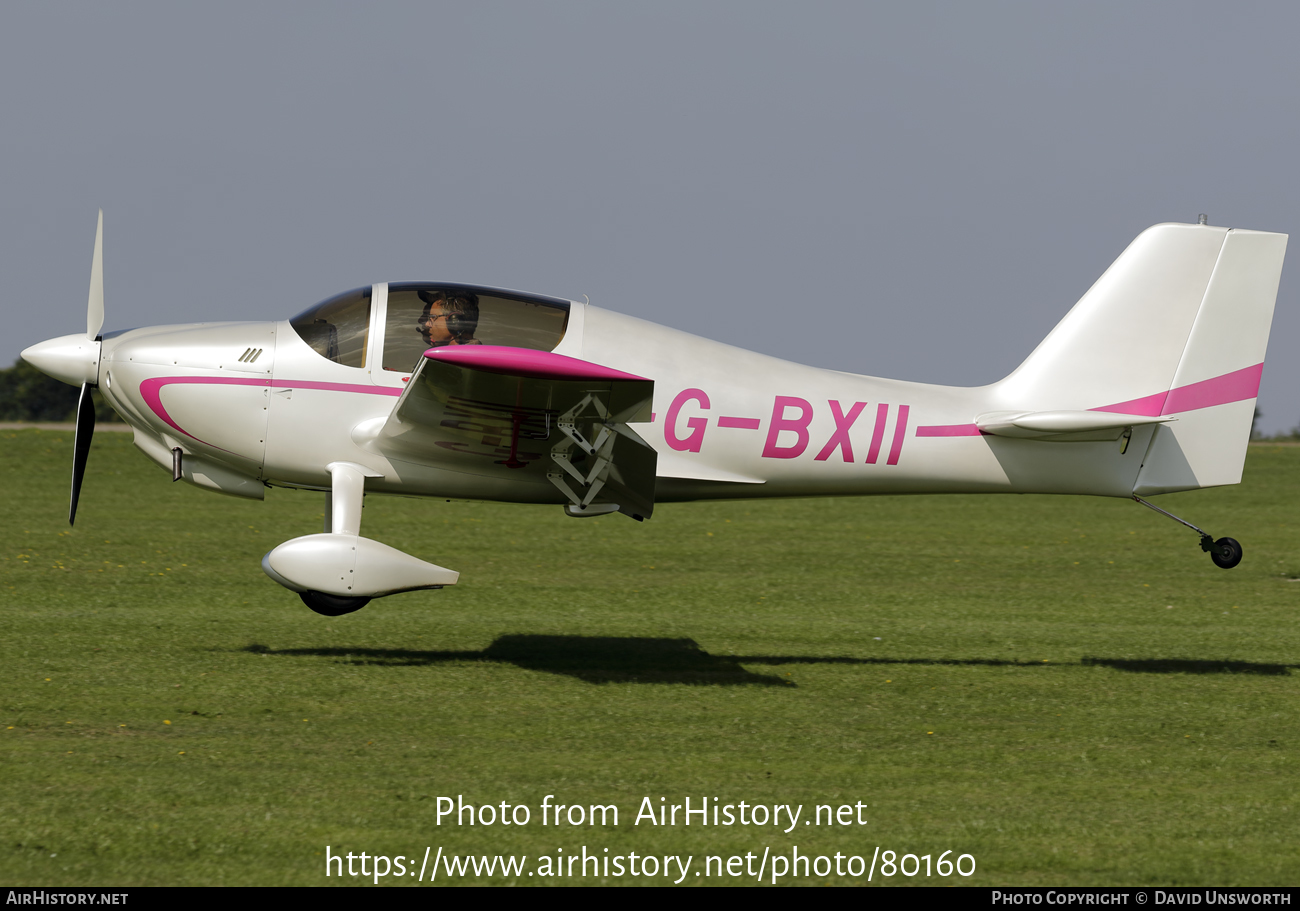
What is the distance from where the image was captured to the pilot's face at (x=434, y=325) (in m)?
8.90

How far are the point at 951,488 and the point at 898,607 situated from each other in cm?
343

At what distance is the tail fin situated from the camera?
31.7 ft

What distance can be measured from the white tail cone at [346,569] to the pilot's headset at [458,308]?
1646mm

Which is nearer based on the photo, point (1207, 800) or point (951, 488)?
point (1207, 800)

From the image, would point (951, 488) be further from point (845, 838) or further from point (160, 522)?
point (160, 522)

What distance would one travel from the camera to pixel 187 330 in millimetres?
9242

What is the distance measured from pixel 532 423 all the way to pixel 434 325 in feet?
3.28

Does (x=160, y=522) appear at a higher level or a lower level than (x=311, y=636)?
lower

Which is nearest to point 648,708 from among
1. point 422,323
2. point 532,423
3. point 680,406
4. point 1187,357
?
point 532,423

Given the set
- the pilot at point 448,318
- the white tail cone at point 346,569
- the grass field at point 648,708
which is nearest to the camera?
the grass field at point 648,708

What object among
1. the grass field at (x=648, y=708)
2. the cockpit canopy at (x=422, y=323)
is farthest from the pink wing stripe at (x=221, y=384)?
the grass field at (x=648, y=708)

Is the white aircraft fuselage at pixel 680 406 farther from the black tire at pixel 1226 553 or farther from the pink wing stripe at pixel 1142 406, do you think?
the black tire at pixel 1226 553
